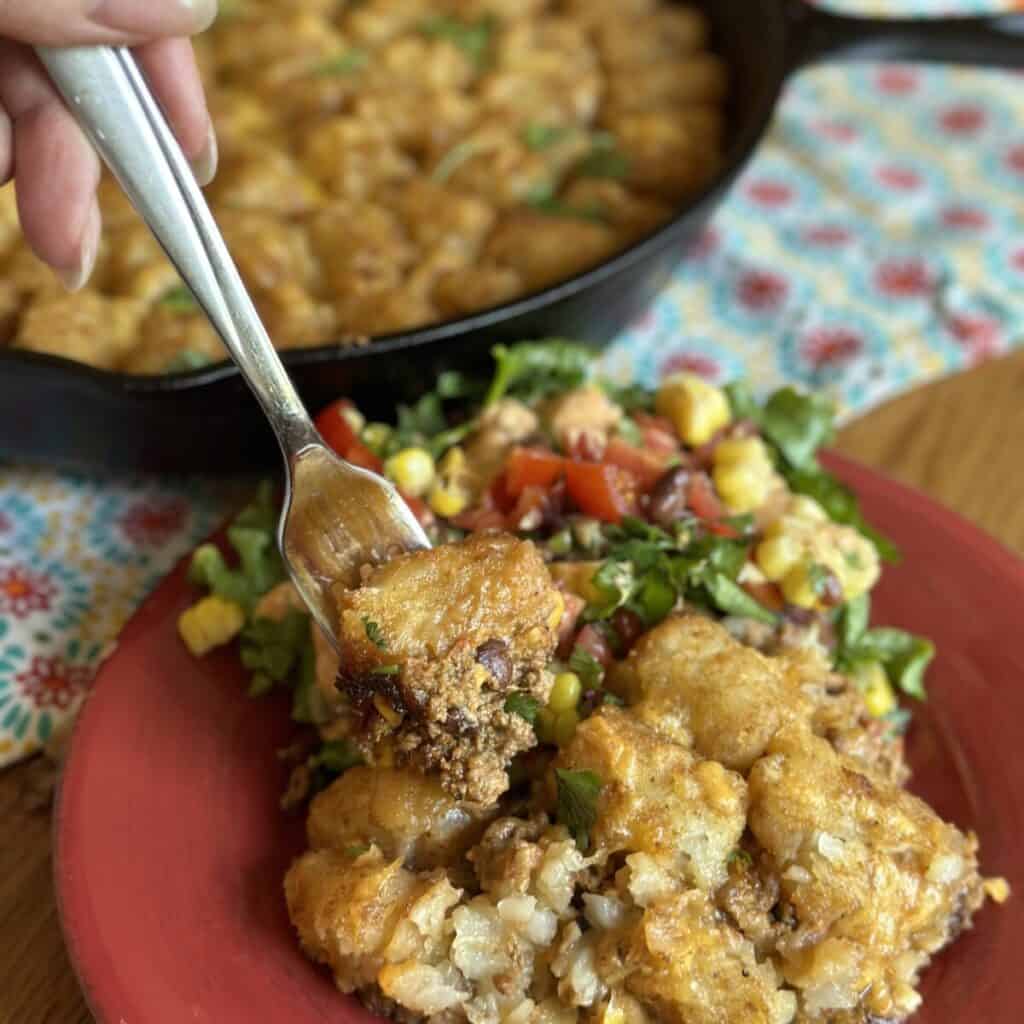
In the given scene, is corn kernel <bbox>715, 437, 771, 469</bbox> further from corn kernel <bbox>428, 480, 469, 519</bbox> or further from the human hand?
the human hand

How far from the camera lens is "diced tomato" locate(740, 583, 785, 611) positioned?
2426 mm

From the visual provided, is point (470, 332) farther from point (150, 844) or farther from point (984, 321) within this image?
point (984, 321)

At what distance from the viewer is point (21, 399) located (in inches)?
102

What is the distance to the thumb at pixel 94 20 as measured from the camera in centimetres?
183

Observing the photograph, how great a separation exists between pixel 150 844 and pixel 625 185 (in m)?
2.18

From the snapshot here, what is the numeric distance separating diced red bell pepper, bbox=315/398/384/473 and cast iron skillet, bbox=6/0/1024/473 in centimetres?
8

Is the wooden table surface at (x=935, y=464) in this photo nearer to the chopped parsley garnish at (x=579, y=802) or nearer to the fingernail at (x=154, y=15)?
the chopped parsley garnish at (x=579, y=802)

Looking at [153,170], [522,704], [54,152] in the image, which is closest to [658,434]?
[522,704]

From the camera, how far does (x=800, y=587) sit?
238 centimetres

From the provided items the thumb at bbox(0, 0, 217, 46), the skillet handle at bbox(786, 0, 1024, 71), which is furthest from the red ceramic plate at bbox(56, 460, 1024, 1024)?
the skillet handle at bbox(786, 0, 1024, 71)

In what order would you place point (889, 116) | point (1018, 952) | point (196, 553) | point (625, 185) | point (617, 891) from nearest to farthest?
1. point (617, 891)
2. point (1018, 952)
3. point (196, 553)
4. point (625, 185)
5. point (889, 116)

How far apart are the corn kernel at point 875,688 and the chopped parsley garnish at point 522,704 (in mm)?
722

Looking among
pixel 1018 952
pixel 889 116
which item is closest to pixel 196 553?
pixel 1018 952

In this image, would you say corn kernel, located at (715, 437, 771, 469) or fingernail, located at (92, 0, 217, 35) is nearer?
fingernail, located at (92, 0, 217, 35)
